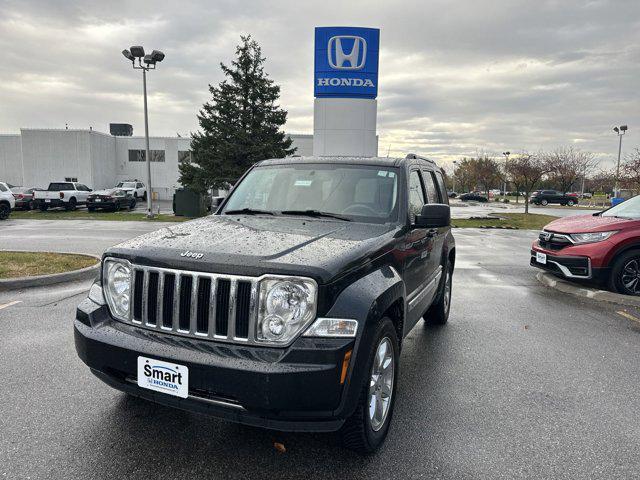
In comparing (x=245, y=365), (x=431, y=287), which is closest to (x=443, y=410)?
(x=431, y=287)

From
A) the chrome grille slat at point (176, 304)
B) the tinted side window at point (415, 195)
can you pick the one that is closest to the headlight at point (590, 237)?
the tinted side window at point (415, 195)

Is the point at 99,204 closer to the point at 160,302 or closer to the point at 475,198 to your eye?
the point at 160,302

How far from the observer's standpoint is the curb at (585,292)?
661 centimetres

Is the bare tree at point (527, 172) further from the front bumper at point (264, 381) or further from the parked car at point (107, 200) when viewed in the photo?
the front bumper at point (264, 381)

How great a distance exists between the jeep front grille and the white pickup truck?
27191 mm

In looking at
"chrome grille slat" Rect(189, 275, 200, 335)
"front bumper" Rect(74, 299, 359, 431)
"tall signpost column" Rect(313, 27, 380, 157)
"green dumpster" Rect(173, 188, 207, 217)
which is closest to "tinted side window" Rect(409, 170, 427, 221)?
"front bumper" Rect(74, 299, 359, 431)

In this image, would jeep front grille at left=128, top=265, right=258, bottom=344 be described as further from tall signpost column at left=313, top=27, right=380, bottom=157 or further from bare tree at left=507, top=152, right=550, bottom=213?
bare tree at left=507, top=152, right=550, bottom=213

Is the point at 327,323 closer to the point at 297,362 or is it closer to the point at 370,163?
the point at 297,362

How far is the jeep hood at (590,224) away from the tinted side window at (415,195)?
14.2ft

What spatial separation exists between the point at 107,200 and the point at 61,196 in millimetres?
2469

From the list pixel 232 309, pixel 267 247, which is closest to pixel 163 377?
pixel 232 309

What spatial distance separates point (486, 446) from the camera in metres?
2.93

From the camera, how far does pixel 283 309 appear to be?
7.88ft

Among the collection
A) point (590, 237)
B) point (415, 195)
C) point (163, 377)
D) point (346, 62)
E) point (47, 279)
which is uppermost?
point (346, 62)
